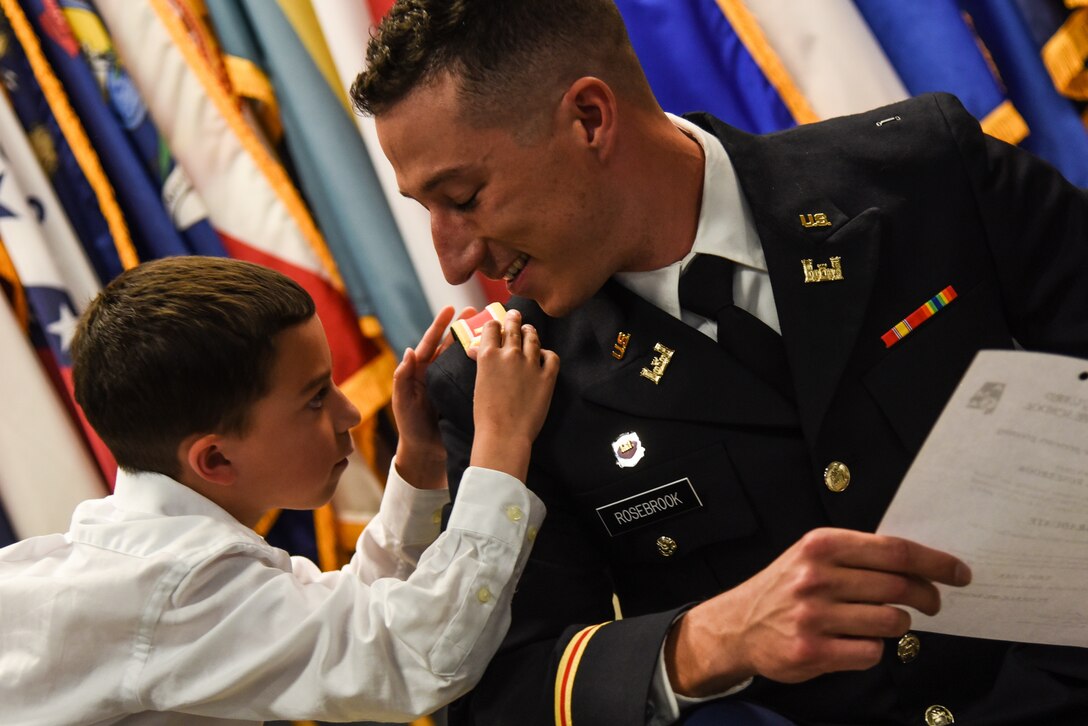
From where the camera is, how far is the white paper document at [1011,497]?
74 centimetres

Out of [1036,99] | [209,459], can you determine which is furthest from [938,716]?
[1036,99]

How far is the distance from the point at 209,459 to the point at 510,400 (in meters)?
0.37

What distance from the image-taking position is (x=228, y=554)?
1.15 metres

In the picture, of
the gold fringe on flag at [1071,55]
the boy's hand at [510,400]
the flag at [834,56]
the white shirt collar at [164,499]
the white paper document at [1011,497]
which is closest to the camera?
the white paper document at [1011,497]

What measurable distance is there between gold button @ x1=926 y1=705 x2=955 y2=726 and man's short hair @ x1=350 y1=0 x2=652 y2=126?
680 mm

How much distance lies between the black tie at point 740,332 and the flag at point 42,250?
106cm

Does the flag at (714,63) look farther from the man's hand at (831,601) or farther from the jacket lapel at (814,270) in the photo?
the man's hand at (831,601)

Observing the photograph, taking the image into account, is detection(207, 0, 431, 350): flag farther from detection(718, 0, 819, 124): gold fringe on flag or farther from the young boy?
detection(718, 0, 819, 124): gold fringe on flag

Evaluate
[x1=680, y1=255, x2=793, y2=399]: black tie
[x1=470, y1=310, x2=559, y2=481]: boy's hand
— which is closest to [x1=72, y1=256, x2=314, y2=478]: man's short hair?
[x1=470, y1=310, x2=559, y2=481]: boy's hand

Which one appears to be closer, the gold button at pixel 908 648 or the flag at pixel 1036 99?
the gold button at pixel 908 648

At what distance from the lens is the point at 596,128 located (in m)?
1.13

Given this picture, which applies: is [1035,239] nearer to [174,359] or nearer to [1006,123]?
[1006,123]

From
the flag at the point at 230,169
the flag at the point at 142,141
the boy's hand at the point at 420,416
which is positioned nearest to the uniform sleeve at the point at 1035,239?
the boy's hand at the point at 420,416

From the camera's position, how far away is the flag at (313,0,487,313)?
5.56ft
